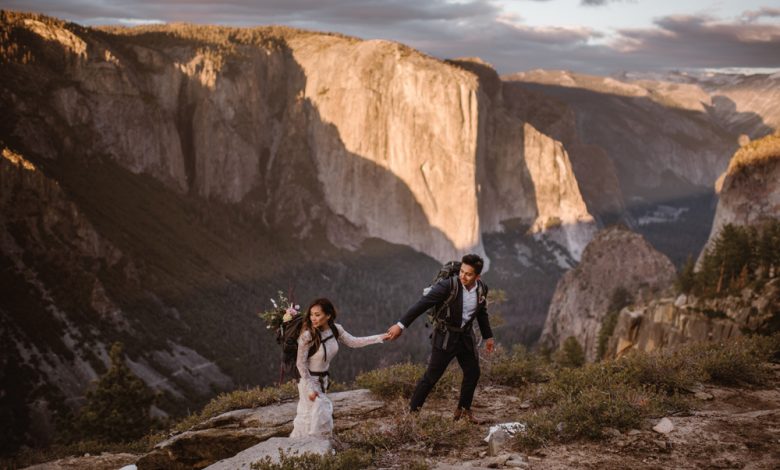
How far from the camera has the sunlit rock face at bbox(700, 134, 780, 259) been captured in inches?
2793

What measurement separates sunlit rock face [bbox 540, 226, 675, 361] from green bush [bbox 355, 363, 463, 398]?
79.7m

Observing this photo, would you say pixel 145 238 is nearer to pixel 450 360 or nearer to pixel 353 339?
pixel 353 339

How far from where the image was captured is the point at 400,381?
57.7ft

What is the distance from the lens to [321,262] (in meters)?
192

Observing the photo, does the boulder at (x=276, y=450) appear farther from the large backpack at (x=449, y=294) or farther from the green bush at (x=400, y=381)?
the green bush at (x=400, y=381)

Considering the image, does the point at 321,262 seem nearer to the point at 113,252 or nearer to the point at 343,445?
the point at 113,252

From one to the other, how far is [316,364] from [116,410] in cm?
3497

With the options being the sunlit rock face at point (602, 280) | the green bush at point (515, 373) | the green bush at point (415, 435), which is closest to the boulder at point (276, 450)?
the green bush at point (415, 435)

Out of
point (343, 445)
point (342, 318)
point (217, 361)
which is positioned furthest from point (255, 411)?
point (342, 318)

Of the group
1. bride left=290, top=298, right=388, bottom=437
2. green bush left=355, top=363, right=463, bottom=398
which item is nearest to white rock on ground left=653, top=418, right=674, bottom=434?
green bush left=355, top=363, right=463, bottom=398

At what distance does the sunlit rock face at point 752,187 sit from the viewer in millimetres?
70938

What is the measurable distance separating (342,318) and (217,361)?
46536 mm

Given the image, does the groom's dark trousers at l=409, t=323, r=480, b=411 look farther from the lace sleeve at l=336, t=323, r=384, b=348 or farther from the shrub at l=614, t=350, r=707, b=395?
the shrub at l=614, t=350, r=707, b=395

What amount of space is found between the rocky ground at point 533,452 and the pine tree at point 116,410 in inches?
1068
